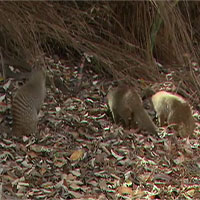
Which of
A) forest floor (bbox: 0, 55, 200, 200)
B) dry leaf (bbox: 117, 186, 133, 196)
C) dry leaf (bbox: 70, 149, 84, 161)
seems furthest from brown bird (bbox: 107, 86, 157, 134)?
dry leaf (bbox: 117, 186, 133, 196)

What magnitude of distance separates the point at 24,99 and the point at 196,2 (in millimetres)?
2213

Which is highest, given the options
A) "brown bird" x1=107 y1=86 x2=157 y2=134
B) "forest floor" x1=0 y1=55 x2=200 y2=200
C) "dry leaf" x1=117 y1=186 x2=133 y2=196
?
"brown bird" x1=107 y1=86 x2=157 y2=134

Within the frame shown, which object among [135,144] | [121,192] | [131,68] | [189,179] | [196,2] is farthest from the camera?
[196,2]

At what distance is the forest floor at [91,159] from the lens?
8.16 ft

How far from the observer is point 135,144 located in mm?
2980

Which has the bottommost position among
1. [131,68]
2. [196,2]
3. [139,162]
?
[139,162]

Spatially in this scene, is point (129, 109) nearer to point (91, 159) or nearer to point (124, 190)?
point (91, 159)

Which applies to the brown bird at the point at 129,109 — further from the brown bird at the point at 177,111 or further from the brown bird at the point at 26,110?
the brown bird at the point at 26,110

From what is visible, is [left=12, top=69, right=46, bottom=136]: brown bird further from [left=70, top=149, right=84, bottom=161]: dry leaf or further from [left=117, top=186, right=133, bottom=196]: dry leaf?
[left=117, top=186, right=133, bottom=196]: dry leaf

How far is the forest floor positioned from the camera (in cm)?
249

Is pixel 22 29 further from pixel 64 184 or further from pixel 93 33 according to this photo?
pixel 64 184

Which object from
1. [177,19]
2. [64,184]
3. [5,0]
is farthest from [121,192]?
[5,0]

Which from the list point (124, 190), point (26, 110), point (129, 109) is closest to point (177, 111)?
point (129, 109)

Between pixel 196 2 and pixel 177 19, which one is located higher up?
pixel 196 2
